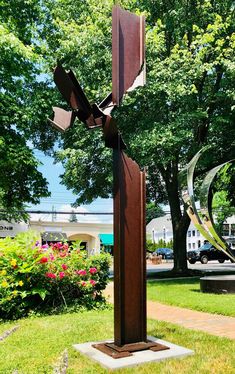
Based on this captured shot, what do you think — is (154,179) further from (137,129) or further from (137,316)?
(137,316)

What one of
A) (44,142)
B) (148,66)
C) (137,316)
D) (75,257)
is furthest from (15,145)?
(137,316)

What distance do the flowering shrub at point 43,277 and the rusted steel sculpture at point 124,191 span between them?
324 cm

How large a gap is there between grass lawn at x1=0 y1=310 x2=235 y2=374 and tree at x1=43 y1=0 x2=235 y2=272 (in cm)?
770

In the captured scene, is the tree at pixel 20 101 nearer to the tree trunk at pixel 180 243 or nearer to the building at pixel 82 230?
the tree trunk at pixel 180 243

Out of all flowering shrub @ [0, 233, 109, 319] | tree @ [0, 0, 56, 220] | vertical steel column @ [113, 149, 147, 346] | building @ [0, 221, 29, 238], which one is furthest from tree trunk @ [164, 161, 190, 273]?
building @ [0, 221, 29, 238]

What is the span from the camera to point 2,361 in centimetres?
529

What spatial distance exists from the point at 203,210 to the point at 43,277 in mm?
4643

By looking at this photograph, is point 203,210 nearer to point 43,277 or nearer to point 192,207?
point 192,207

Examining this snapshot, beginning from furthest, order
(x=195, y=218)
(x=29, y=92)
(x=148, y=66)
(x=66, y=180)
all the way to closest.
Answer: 1. (x=66, y=180)
2. (x=29, y=92)
3. (x=148, y=66)
4. (x=195, y=218)

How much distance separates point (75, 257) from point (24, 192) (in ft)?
27.5

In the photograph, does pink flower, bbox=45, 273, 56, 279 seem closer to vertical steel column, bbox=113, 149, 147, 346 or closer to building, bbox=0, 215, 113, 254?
vertical steel column, bbox=113, 149, 147, 346

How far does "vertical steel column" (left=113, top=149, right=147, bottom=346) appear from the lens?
5570mm

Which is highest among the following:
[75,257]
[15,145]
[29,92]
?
[29,92]

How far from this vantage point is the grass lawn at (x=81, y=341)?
488 cm
